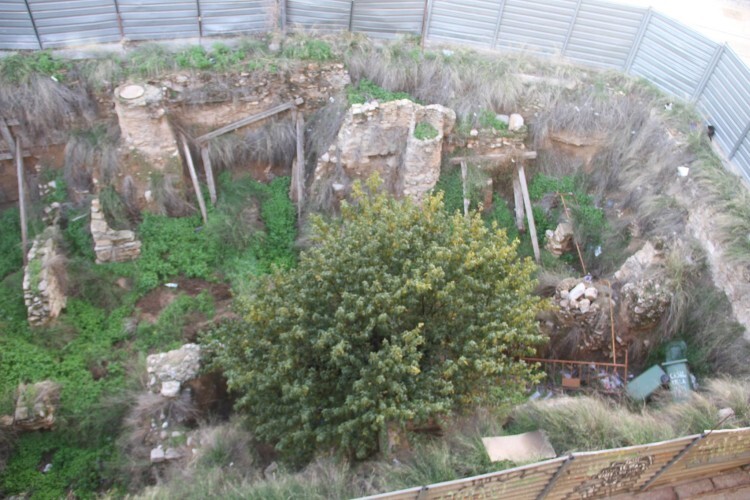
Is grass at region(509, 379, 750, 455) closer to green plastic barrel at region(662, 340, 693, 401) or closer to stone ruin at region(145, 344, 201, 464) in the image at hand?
green plastic barrel at region(662, 340, 693, 401)

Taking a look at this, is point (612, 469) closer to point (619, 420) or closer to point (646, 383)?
point (619, 420)

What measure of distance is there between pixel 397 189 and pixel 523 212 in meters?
2.09

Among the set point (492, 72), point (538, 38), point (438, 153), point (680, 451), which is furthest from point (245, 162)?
point (680, 451)

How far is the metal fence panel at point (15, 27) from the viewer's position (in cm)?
988

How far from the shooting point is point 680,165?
29.9ft

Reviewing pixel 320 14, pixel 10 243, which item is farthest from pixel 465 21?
pixel 10 243

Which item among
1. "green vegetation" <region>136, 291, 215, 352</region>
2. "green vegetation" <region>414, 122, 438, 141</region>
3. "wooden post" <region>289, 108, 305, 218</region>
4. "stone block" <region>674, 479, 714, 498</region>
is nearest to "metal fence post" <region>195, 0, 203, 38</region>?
"wooden post" <region>289, 108, 305, 218</region>

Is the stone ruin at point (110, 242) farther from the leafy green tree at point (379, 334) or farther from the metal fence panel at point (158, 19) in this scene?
the leafy green tree at point (379, 334)

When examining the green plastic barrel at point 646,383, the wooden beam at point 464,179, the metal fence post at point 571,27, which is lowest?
the green plastic barrel at point 646,383

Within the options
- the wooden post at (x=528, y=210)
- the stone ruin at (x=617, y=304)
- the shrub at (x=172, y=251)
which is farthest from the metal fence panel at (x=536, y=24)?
the shrub at (x=172, y=251)

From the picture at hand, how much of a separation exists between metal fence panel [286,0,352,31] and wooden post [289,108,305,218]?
1.64 meters

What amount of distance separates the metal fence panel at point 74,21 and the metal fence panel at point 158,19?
0.22 metres

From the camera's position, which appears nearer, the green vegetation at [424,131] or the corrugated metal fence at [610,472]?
the corrugated metal fence at [610,472]

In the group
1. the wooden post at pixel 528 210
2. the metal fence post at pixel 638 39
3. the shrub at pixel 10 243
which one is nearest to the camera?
the wooden post at pixel 528 210
